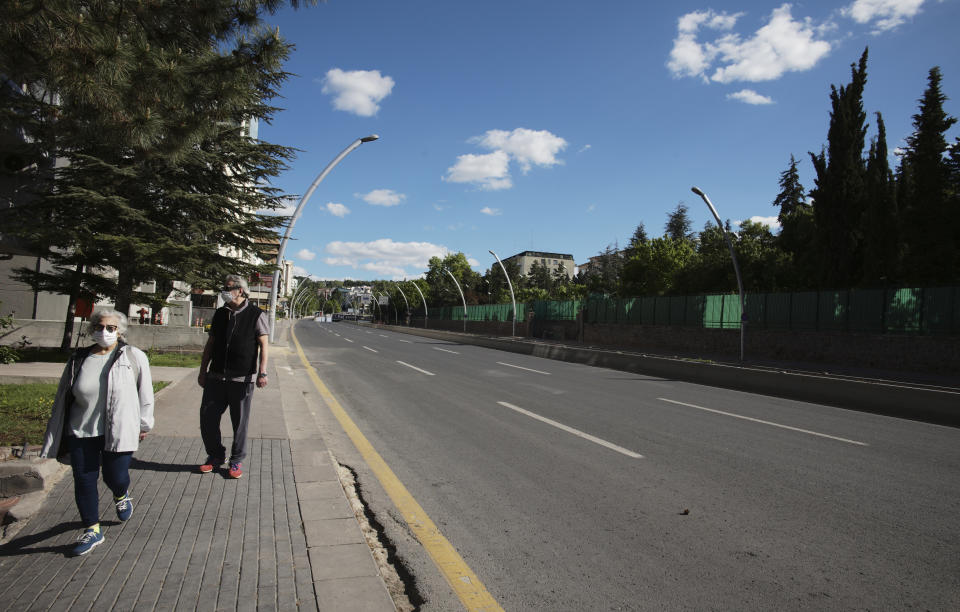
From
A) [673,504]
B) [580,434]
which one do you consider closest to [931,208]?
[580,434]

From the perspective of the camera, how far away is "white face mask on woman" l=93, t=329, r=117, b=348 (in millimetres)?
3379

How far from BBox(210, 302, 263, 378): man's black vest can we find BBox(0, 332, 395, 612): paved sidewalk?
936 millimetres

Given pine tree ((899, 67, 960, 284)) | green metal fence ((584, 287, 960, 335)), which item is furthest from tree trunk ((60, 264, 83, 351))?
pine tree ((899, 67, 960, 284))

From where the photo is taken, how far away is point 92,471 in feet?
11.0

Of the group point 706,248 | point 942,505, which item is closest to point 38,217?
point 942,505

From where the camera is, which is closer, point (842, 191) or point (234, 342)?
point (234, 342)

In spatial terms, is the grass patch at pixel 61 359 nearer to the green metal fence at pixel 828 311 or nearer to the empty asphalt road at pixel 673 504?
the empty asphalt road at pixel 673 504

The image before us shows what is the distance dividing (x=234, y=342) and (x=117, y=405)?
4.20 feet

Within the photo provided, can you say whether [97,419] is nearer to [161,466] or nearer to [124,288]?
[161,466]

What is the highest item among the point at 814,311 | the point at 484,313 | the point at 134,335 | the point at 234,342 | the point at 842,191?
the point at 842,191

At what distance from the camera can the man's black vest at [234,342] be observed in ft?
15.1

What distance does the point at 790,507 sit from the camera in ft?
14.6

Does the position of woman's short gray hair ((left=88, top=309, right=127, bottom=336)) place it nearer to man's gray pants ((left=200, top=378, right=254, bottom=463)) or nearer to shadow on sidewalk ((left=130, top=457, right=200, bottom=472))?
man's gray pants ((left=200, top=378, right=254, bottom=463))

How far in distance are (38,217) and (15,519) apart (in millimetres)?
10455
